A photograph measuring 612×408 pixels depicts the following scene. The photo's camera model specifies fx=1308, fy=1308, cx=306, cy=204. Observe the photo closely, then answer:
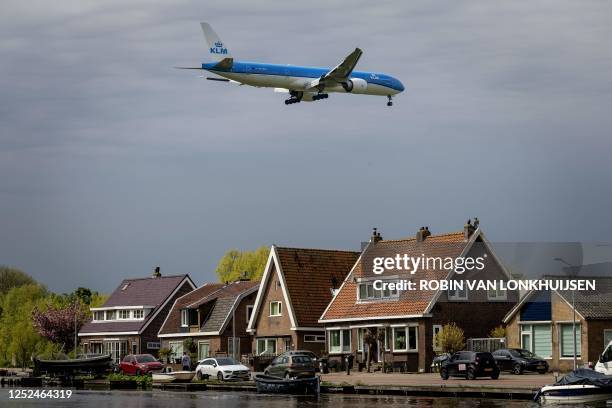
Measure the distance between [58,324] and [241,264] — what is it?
4258cm

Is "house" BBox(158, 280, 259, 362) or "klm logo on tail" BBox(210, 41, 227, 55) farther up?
"klm logo on tail" BBox(210, 41, 227, 55)

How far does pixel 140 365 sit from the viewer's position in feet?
268

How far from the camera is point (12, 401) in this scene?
2341 inches

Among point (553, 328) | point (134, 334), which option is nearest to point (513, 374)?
point (553, 328)

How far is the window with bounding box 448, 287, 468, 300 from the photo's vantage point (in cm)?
7662

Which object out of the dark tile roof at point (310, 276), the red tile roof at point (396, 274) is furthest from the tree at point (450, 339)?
the dark tile roof at point (310, 276)

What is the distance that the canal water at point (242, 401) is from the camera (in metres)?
51.1

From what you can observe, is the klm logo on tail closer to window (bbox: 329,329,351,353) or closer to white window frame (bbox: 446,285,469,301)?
window (bbox: 329,329,351,353)

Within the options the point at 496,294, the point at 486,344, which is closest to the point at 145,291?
the point at 496,294

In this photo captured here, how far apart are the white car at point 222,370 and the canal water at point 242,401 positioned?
16.8ft

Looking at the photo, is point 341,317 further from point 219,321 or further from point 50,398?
point 50,398

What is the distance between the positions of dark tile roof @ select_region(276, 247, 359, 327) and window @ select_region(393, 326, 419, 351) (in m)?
9.12

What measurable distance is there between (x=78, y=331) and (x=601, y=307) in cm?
6040

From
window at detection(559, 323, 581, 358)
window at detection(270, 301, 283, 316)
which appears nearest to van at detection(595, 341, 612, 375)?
window at detection(559, 323, 581, 358)
